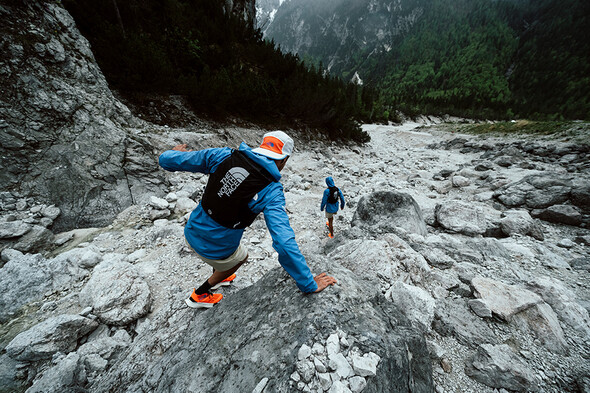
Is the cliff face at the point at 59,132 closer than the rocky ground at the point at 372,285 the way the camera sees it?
No

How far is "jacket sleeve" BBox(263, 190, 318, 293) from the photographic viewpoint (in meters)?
1.67

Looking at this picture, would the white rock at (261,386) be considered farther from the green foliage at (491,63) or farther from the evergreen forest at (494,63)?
the evergreen forest at (494,63)

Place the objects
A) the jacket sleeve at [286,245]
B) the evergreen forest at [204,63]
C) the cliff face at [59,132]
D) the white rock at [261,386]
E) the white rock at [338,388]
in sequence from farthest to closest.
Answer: the evergreen forest at [204,63] → the cliff face at [59,132] → the jacket sleeve at [286,245] → the white rock at [261,386] → the white rock at [338,388]

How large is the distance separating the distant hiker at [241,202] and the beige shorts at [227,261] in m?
0.01

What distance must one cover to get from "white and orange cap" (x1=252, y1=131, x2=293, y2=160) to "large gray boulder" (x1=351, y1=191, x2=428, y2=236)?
9.92ft

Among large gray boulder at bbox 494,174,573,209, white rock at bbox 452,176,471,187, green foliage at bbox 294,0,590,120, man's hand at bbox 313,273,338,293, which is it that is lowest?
man's hand at bbox 313,273,338,293

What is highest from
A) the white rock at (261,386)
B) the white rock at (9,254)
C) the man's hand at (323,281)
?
the man's hand at (323,281)

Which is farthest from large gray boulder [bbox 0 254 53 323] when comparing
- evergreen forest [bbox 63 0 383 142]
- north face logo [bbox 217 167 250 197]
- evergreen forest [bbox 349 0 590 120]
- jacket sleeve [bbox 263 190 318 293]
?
evergreen forest [bbox 349 0 590 120]

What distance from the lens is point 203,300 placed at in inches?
96.5

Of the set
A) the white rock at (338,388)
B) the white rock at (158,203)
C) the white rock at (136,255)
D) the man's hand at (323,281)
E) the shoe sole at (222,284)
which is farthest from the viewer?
the white rock at (158,203)

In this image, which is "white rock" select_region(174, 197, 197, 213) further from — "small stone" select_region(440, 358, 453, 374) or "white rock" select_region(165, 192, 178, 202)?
"small stone" select_region(440, 358, 453, 374)

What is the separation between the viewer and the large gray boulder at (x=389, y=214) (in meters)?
4.30

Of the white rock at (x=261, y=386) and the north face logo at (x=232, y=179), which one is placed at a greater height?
the north face logo at (x=232, y=179)

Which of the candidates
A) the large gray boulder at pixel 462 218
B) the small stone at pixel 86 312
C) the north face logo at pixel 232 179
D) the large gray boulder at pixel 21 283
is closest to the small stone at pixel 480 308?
the large gray boulder at pixel 462 218
